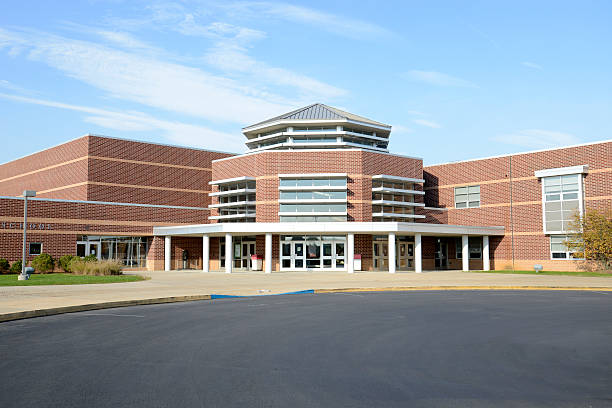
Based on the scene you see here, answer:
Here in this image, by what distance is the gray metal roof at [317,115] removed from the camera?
54.1m

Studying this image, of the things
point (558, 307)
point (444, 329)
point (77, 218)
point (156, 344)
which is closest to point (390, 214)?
point (77, 218)

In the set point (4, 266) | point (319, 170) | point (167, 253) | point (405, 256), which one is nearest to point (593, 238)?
point (405, 256)

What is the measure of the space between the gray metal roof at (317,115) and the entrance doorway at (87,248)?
63.0 feet

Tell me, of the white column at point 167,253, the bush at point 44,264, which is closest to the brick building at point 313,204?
the white column at point 167,253

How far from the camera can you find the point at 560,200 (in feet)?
146

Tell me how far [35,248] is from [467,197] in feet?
125

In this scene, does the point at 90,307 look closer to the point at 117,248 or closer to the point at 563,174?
the point at 117,248

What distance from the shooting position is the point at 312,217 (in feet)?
154

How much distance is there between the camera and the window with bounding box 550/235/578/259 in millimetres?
44159

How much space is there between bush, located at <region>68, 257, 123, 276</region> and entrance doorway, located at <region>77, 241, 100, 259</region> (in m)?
11.5

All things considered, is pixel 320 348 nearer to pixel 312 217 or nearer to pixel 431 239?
pixel 312 217

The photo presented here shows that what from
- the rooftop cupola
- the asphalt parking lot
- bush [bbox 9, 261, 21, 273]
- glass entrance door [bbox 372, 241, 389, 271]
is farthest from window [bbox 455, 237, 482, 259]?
bush [bbox 9, 261, 21, 273]

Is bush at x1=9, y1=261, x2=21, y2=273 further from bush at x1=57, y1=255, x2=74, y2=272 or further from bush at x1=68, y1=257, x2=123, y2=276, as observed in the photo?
bush at x1=68, y1=257, x2=123, y2=276

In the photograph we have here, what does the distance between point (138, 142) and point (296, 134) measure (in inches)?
614
